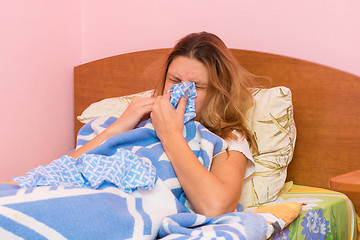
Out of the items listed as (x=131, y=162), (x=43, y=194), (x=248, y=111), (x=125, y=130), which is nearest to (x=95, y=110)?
(x=125, y=130)

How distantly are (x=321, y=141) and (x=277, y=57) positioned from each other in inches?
11.5

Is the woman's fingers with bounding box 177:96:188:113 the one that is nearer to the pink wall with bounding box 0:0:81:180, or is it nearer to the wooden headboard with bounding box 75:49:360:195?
the wooden headboard with bounding box 75:49:360:195

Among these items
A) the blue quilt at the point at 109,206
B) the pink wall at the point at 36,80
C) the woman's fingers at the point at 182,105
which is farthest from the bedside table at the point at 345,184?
the pink wall at the point at 36,80

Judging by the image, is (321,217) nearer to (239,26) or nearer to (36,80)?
(239,26)

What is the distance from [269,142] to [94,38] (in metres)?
0.98

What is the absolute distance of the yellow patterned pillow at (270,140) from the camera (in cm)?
136

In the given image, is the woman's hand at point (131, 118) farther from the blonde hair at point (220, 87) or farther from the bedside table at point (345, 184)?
the bedside table at point (345, 184)

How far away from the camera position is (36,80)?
73.7 inches

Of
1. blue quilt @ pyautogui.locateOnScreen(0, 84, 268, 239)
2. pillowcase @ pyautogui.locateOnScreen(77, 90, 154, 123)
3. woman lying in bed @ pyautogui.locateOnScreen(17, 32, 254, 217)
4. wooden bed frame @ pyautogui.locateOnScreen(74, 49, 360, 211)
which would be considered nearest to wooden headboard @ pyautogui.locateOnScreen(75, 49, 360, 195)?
wooden bed frame @ pyautogui.locateOnScreen(74, 49, 360, 211)

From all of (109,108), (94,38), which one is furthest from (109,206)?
(94,38)

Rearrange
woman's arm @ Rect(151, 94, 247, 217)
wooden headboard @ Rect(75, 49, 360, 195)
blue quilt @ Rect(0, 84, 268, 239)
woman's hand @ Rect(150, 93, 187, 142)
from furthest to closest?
wooden headboard @ Rect(75, 49, 360, 195) < woman's hand @ Rect(150, 93, 187, 142) < woman's arm @ Rect(151, 94, 247, 217) < blue quilt @ Rect(0, 84, 268, 239)

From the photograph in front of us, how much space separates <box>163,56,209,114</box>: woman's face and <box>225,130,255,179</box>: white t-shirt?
13 centimetres

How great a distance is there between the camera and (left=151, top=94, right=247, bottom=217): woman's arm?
A: 1.10 meters

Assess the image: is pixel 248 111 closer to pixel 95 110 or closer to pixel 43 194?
pixel 95 110
